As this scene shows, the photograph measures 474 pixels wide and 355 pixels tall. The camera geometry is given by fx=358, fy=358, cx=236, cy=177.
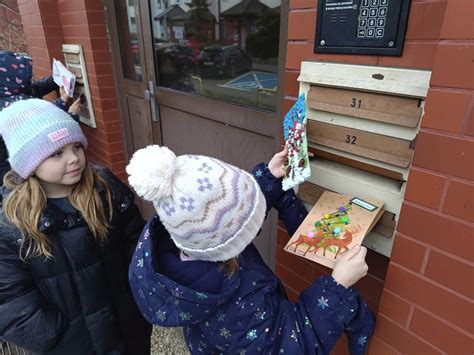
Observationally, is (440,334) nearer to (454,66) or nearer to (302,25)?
(454,66)

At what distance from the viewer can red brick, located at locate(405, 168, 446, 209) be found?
0.98 m

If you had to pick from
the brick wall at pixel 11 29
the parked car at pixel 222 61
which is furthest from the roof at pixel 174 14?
the brick wall at pixel 11 29

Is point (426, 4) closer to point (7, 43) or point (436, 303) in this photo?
point (436, 303)

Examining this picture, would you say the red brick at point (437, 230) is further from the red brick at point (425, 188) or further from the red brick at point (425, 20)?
the red brick at point (425, 20)

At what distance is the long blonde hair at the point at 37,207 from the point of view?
4.58ft

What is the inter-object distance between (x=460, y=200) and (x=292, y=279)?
1062 millimetres

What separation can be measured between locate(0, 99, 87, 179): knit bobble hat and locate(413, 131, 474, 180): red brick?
1.31 metres

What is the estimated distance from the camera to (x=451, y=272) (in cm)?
101

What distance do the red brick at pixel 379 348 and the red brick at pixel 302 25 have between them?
1.13m

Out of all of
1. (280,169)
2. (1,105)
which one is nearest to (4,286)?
(280,169)

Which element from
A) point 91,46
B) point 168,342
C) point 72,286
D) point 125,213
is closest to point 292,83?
point 125,213

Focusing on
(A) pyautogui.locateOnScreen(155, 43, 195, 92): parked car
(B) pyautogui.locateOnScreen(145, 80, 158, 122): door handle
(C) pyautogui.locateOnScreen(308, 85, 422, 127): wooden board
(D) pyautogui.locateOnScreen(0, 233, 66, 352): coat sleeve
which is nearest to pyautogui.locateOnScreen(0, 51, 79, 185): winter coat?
(B) pyautogui.locateOnScreen(145, 80, 158, 122): door handle

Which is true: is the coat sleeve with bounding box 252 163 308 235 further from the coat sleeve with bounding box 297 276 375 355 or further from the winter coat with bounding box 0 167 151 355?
the winter coat with bounding box 0 167 151 355

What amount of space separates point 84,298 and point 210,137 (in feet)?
4.11
